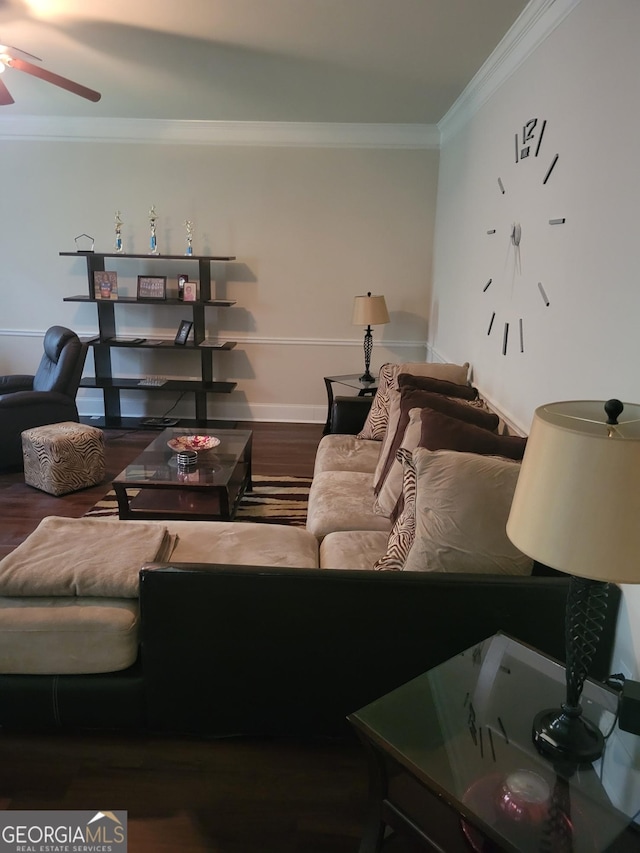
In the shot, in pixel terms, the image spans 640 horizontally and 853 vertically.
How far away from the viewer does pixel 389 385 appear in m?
3.64

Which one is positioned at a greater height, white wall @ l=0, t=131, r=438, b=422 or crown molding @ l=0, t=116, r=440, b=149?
crown molding @ l=0, t=116, r=440, b=149

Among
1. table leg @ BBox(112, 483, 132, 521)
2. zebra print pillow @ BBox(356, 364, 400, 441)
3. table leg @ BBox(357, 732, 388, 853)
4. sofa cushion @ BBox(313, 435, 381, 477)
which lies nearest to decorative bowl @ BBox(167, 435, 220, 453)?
table leg @ BBox(112, 483, 132, 521)

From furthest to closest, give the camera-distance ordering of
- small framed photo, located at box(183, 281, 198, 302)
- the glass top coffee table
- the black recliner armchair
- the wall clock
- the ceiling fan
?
1. small framed photo, located at box(183, 281, 198, 302)
2. the black recliner armchair
3. the glass top coffee table
4. the ceiling fan
5. the wall clock

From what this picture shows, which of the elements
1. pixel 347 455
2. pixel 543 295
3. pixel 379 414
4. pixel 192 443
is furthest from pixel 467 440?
pixel 192 443

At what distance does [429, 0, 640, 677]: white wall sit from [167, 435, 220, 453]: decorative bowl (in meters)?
1.56

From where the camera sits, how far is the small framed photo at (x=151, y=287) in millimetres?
5184

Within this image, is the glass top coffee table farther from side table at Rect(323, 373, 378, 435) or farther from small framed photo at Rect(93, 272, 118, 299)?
small framed photo at Rect(93, 272, 118, 299)

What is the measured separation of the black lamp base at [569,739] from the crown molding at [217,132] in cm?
475

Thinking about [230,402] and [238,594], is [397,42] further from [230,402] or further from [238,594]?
[230,402]

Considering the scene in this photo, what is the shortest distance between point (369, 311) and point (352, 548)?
Result: 2909 mm

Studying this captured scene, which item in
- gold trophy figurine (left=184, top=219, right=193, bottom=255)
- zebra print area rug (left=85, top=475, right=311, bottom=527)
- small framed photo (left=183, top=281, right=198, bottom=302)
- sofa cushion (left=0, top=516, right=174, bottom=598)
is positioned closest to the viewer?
sofa cushion (left=0, top=516, right=174, bottom=598)

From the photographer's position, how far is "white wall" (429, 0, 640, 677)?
5.59ft

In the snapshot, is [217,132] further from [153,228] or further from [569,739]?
[569,739]

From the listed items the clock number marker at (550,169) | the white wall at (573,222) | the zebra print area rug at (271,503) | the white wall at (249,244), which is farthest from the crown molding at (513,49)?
the zebra print area rug at (271,503)
